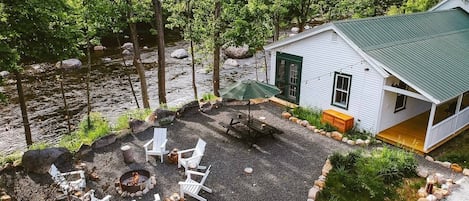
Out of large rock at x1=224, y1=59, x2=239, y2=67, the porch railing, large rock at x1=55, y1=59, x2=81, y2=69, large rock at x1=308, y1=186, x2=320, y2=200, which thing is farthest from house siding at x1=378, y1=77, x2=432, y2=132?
large rock at x1=55, y1=59, x2=81, y2=69

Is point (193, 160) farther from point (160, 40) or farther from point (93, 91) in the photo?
point (93, 91)

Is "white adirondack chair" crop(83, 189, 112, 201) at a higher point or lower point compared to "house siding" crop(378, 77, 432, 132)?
lower

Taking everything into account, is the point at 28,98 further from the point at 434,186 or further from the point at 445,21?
the point at 445,21

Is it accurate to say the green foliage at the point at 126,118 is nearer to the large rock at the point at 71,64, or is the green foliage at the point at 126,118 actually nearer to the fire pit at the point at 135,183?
the fire pit at the point at 135,183

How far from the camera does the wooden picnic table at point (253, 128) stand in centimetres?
1288

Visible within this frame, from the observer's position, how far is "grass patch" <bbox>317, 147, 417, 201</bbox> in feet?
33.1

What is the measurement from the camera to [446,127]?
43.0 feet

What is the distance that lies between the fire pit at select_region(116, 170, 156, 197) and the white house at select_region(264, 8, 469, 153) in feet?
26.2

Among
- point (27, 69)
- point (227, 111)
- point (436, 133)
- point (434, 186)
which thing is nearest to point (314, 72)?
point (227, 111)

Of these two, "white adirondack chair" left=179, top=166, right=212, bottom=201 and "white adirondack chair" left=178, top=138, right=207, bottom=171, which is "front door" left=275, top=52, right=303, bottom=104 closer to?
"white adirondack chair" left=178, top=138, right=207, bottom=171

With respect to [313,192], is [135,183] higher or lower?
higher

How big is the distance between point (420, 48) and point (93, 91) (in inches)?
675

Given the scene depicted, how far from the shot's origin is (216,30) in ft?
57.9

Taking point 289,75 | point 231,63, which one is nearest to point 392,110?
point 289,75
